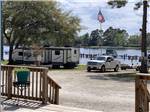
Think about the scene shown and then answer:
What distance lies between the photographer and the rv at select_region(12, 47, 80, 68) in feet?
155

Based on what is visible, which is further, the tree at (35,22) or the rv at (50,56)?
the rv at (50,56)

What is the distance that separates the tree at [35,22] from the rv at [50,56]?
1339 millimetres

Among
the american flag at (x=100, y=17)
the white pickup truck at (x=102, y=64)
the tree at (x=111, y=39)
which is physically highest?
the american flag at (x=100, y=17)

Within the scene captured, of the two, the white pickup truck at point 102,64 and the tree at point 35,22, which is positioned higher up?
the tree at point 35,22

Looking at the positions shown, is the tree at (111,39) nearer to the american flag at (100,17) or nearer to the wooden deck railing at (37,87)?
the american flag at (100,17)

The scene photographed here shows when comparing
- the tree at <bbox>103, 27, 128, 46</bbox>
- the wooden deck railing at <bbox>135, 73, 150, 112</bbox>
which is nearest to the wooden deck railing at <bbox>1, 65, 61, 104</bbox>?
the wooden deck railing at <bbox>135, 73, 150, 112</bbox>

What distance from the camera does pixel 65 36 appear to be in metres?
48.8

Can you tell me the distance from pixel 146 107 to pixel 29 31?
3899 centimetres

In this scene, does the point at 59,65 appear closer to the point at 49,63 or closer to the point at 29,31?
the point at 49,63

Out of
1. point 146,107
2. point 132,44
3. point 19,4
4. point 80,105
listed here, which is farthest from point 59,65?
point 132,44

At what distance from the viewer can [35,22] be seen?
47562mm

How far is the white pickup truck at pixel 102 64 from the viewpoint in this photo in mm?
39500

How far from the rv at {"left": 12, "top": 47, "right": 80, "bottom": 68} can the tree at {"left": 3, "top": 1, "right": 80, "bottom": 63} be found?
1339mm

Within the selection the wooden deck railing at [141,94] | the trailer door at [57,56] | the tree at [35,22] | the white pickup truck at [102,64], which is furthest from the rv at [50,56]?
the wooden deck railing at [141,94]
